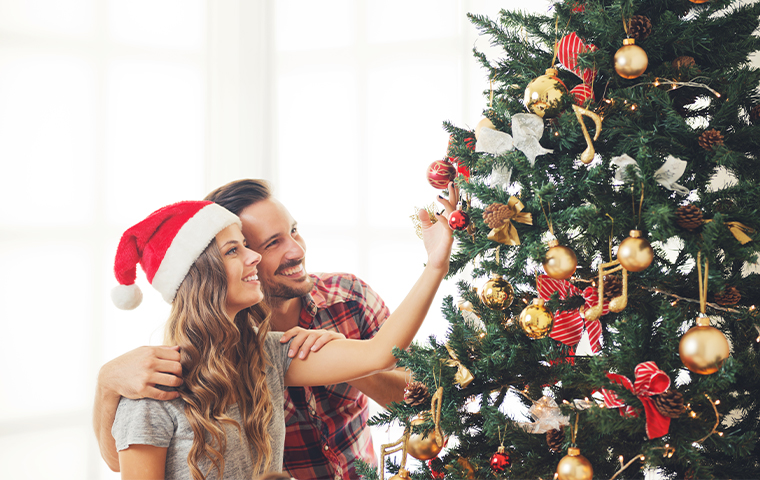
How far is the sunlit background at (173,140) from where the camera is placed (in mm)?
1987

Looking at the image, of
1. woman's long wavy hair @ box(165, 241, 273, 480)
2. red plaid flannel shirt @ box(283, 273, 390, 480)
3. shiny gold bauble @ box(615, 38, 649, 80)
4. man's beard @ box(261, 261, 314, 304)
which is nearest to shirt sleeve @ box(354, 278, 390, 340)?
red plaid flannel shirt @ box(283, 273, 390, 480)

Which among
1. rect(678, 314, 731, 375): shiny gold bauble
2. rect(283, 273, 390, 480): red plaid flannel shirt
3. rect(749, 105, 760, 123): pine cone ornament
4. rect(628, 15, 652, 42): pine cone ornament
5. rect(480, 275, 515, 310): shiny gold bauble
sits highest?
rect(628, 15, 652, 42): pine cone ornament

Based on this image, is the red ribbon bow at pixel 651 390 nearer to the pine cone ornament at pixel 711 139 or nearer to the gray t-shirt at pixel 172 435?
the pine cone ornament at pixel 711 139

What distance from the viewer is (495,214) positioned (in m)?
0.81

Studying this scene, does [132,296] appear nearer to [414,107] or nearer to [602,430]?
[602,430]

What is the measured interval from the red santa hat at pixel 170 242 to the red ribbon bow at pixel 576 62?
74 cm

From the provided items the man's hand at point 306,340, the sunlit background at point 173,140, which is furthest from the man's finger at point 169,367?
the sunlit background at point 173,140

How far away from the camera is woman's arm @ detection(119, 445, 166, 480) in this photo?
100 centimetres

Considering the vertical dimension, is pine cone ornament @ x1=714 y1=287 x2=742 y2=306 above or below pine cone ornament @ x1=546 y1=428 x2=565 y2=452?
above

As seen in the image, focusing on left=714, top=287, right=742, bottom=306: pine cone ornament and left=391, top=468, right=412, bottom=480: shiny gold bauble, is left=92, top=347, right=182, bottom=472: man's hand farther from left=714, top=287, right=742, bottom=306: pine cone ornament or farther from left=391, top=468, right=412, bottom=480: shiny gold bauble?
left=714, top=287, right=742, bottom=306: pine cone ornament

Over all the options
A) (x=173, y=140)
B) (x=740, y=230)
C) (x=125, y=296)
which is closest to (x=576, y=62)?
(x=740, y=230)

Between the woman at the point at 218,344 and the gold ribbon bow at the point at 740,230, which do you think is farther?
the woman at the point at 218,344

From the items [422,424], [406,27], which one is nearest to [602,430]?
[422,424]

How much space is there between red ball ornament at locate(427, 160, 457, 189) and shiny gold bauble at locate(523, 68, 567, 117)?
0.20 m
